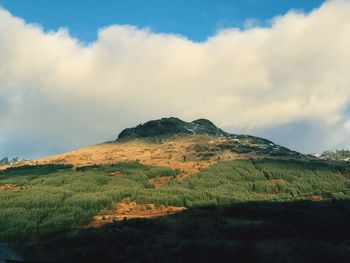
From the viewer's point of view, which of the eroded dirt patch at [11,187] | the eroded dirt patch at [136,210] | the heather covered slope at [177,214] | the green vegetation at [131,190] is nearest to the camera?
the heather covered slope at [177,214]

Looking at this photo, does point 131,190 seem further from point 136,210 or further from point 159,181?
point 159,181

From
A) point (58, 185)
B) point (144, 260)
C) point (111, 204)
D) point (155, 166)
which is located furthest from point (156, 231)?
point (155, 166)

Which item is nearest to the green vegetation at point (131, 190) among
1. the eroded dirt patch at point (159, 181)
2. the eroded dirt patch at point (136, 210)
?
the eroded dirt patch at point (159, 181)

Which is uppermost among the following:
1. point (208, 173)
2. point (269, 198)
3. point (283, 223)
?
point (208, 173)

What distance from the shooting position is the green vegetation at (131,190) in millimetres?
124062

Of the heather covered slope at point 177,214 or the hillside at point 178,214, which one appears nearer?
the hillside at point 178,214

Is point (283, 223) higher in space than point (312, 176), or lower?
lower

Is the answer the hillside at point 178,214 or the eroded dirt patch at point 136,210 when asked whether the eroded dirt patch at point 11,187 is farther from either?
the eroded dirt patch at point 136,210

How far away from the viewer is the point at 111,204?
14325 cm

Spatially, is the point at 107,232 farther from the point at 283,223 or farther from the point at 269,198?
the point at 269,198

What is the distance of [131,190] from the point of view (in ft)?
512

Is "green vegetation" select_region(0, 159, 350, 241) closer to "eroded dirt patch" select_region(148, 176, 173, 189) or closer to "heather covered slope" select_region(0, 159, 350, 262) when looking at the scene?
"heather covered slope" select_region(0, 159, 350, 262)

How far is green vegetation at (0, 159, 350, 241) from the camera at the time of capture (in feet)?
407

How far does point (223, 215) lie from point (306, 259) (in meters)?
51.0
